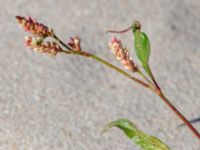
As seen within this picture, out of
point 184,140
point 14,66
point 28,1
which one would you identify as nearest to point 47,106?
point 14,66

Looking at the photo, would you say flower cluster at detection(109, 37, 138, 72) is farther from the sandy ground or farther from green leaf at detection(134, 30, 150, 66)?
the sandy ground

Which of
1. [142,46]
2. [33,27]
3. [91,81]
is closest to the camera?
[33,27]

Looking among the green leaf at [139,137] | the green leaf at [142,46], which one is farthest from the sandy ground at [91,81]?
the green leaf at [142,46]

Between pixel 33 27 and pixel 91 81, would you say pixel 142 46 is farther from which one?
pixel 91 81

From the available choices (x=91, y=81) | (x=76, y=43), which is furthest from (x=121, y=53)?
(x=91, y=81)

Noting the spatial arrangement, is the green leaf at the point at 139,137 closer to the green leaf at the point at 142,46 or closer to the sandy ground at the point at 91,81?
the green leaf at the point at 142,46

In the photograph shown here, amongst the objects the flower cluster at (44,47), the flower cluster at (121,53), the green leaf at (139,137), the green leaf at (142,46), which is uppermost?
the green leaf at (142,46)
